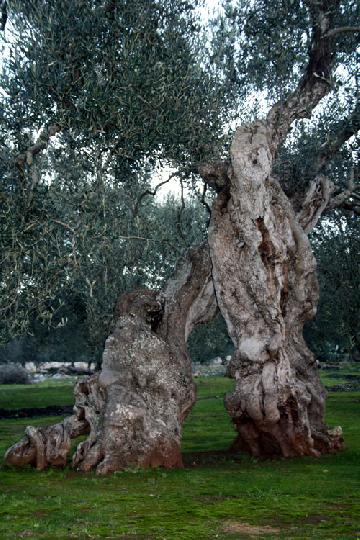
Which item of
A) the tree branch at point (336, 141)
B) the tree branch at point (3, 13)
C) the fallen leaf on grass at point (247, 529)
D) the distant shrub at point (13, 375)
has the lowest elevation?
the fallen leaf on grass at point (247, 529)

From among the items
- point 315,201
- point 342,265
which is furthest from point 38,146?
point 342,265

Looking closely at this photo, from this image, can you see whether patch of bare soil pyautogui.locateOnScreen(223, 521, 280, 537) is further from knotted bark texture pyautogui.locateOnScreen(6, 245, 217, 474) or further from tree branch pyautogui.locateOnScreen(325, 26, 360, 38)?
tree branch pyautogui.locateOnScreen(325, 26, 360, 38)

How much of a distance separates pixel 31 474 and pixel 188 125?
10743 millimetres

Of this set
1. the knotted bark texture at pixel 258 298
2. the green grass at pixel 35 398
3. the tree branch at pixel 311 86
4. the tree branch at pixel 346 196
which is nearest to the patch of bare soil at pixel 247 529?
the knotted bark texture at pixel 258 298

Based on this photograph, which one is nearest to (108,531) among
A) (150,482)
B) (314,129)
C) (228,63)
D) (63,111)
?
(150,482)

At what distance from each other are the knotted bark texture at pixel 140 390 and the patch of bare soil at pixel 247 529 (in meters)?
6.46

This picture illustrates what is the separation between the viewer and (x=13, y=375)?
72.8 metres

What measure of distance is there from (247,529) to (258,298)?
9152 millimetres

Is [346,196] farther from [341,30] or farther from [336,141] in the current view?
[341,30]

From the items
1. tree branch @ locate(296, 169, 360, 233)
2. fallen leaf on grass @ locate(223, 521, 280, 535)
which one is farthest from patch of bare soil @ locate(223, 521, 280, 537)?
tree branch @ locate(296, 169, 360, 233)

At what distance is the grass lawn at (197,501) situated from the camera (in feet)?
38.3

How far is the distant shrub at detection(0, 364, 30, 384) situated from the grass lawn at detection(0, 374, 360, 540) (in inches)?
2115

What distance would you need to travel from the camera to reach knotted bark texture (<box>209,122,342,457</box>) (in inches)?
783

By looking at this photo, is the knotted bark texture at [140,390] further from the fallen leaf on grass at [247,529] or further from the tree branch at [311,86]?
the fallen leaf on grass at [247,529]
